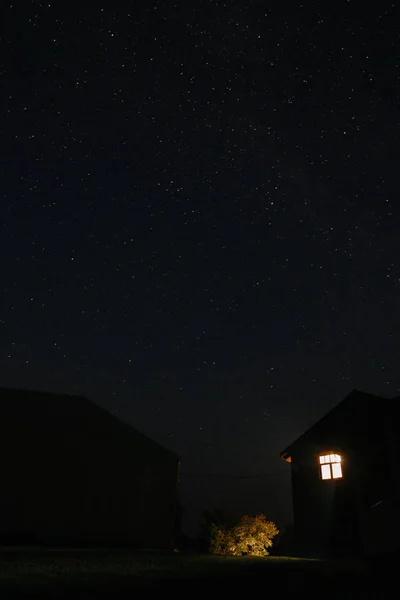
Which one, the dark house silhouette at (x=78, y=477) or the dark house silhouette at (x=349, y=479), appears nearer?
the dark house silhouette at (x=349, y=479)

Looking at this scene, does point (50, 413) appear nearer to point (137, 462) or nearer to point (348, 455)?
point (137, 462)

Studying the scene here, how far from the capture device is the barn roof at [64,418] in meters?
21.9

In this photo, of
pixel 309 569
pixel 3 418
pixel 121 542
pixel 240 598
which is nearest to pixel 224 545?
pixel 121 542

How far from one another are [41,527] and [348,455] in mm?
13632

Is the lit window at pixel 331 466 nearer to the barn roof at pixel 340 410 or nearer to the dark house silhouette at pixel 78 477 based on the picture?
the barn roof at pixel 340 410

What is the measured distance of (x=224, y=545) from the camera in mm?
26688

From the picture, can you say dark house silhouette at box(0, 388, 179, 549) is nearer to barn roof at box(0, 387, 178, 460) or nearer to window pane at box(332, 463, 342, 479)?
barn roof at box(0, 387, 178, 460)

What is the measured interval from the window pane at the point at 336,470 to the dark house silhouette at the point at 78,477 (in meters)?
9.01

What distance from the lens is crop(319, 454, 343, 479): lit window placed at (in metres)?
19.1

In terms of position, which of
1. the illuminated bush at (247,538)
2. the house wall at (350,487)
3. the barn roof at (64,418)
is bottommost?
the illuminated bush at (247,538)

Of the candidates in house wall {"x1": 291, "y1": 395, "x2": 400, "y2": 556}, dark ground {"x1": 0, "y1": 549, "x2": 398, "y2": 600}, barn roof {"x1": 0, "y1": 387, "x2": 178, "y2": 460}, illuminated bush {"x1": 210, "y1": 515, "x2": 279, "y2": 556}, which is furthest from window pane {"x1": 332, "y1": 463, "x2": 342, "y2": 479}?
dark ground {"x1": 0, "y1": 549, "x2": 398, "y2": 600}

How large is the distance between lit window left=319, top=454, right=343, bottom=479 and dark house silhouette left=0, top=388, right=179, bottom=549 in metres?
8.48

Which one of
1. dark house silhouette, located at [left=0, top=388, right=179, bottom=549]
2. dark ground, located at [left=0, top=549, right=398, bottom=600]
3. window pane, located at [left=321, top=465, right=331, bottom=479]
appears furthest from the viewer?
dark house silhouette, located at [left=0, top=388, right=179, bottom=549]

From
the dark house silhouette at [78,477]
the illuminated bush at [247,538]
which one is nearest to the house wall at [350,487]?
the illuminated bush at [247,538]
